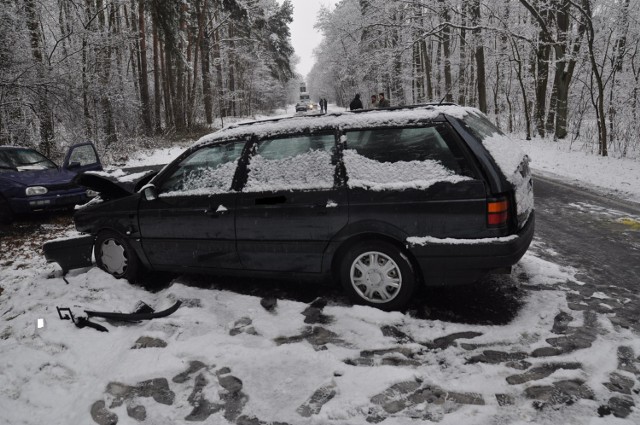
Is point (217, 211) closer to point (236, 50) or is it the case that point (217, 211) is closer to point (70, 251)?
point (70, 251)

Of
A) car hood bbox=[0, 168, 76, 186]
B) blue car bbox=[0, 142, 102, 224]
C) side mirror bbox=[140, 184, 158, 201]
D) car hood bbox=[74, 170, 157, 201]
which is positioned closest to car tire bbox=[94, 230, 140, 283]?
car hood bbox=[74, 170, 157, 201]

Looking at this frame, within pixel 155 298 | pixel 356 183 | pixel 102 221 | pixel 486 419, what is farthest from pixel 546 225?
pixel 102 221

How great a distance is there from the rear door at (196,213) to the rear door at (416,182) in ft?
4.21

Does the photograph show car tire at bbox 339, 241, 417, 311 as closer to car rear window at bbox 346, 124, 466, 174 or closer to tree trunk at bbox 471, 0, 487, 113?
car rear window at bbox 346, 124, 466, 174

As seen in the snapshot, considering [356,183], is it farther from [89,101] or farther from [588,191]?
[89,101]

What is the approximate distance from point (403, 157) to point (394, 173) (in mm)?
163

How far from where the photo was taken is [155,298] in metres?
4.24

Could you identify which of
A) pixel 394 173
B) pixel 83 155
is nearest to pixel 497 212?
pixel 394 173

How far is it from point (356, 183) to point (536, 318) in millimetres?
1883

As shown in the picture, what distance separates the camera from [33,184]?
7.84 meters

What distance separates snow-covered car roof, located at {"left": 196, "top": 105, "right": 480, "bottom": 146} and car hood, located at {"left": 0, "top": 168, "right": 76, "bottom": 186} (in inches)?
222

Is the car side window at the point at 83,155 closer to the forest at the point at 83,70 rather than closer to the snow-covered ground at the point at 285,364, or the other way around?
the forest at the point at 83,70

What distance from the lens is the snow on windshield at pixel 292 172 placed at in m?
3.67

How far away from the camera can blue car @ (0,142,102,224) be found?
777 centimetres
